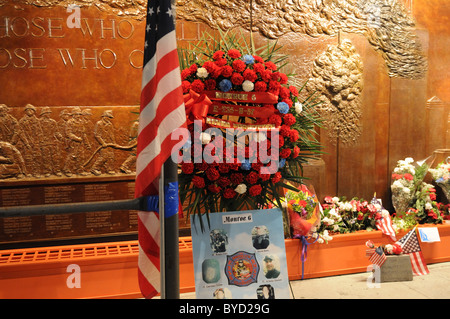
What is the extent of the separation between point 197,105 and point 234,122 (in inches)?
10.7

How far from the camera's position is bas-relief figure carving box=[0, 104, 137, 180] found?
14.6 ft

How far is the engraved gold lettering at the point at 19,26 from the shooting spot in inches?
175

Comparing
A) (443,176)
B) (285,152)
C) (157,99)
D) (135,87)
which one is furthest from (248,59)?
(443,176)

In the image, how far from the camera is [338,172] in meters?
5.47

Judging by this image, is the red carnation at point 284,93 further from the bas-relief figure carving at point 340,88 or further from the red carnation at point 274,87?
the bas-relief figure carving at point 340,88

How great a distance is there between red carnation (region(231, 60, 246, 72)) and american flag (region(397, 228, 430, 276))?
9.22ft

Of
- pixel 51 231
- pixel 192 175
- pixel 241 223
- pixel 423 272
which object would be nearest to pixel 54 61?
pixel 51 231

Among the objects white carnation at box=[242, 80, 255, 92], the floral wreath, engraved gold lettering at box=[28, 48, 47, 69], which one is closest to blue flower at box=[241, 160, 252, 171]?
the floral wreath

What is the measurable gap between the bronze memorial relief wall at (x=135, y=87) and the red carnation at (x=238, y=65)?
4.65 ft

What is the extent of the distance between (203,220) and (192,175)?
29 cm

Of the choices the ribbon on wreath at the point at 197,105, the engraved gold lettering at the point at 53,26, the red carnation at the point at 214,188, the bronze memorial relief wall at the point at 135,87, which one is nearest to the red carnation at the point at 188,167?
the red carnation at the point at 214,188

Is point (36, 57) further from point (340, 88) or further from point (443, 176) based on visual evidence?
point (443, 176)

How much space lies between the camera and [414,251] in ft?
14.8

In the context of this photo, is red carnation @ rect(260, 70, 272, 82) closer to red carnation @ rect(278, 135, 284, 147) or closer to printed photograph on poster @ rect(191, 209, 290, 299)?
red carnation @ rect(278, 135, 284, 147)
